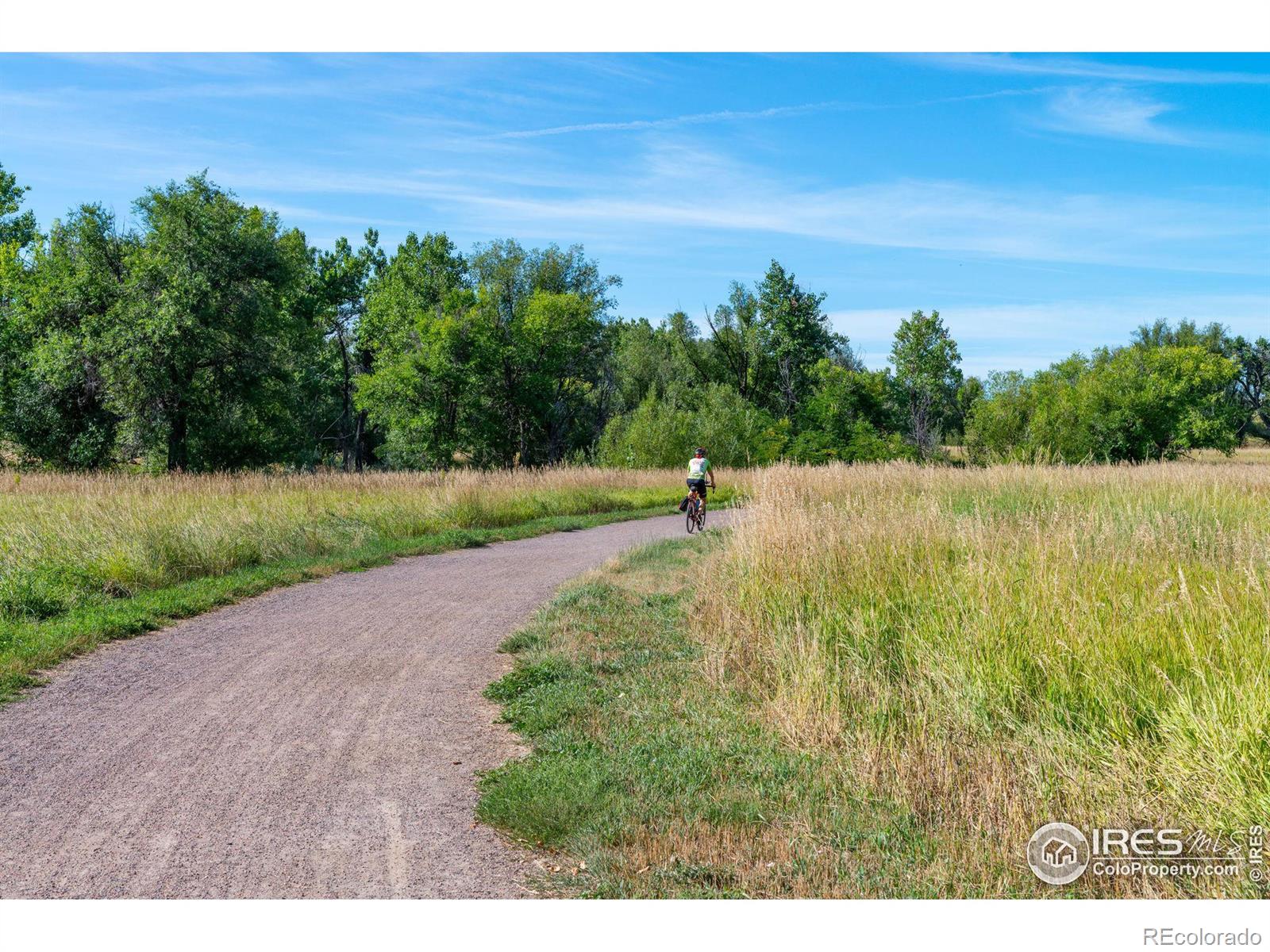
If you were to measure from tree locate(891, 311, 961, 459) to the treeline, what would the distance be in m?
0.18

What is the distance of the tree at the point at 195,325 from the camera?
31.6m

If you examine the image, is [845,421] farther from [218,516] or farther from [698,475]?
[218,516]

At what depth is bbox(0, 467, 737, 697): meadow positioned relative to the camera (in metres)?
9.62

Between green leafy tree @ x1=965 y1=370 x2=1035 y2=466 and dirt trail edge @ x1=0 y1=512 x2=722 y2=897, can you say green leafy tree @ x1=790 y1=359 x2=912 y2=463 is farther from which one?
dirt trail edge @ x1=0 y1=512 x2=722 y2=897

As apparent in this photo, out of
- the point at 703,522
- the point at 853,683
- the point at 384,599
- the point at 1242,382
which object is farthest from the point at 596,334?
the point at 1242,382

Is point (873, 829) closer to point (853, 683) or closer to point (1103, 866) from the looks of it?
point (1103, 866)

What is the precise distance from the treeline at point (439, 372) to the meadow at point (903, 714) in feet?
73.7

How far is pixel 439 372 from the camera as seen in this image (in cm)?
4772

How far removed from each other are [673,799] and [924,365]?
6048cm

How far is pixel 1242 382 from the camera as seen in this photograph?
77.4m

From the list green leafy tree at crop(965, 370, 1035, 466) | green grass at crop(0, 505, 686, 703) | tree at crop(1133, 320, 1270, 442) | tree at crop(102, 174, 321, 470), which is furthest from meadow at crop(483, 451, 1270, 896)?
tree at crop(1133, 320, 1270, 442)

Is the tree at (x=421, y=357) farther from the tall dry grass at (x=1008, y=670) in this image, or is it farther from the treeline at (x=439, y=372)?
the tall dry grass at (x=1008, y=670)

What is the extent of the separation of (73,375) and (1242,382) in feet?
290

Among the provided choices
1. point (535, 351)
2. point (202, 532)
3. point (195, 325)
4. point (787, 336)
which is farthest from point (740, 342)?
point (202, 532)
